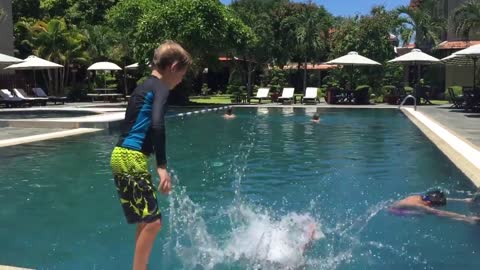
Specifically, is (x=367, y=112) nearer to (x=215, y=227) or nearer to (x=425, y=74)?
(x=425, y=74)

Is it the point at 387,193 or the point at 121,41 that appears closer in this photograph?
the point at 387,193

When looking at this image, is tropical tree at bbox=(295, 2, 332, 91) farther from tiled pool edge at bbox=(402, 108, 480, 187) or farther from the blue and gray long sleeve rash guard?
the blue and gray long sleeve rash guard

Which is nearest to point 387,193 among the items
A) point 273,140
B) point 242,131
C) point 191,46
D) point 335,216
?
point 335,216

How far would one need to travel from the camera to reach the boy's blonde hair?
3504 millimetres

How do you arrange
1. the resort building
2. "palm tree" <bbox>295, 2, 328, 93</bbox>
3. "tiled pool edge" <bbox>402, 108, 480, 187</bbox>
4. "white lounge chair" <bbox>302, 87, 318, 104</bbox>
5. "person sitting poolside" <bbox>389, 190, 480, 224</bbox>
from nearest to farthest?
"person sitting poolside" <bbox>389, 190, 480, 224</bbox> → "tiled pool edge" <bbox>402, 108, 480, 187</bbox> → "white lounge chair" <bbox>302, 87, 318, 104</bbox> → the resort building → "palm tree" <bbox>295, 2, 328, 93</bbox>

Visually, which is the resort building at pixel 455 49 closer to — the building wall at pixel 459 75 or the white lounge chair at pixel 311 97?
the building wall at pixel 459 75

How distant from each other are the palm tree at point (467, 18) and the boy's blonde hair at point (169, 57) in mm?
26969

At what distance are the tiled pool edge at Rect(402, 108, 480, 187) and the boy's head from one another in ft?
19.2

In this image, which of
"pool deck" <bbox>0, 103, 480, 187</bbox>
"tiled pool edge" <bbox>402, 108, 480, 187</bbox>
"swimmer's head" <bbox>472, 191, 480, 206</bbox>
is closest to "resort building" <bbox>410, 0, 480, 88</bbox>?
"pool deck" <bbox>0, 103, 480, 187</bbox>

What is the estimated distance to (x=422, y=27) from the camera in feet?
121

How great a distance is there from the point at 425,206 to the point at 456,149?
4.68 meters

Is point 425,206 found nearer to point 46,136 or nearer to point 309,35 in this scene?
point 46,136

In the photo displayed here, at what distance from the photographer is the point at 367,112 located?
25969 mm

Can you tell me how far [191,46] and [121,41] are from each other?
28.4 feet
